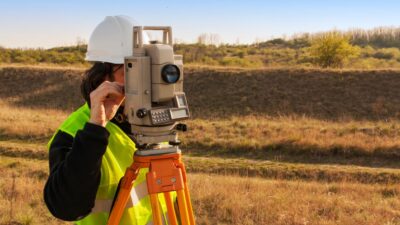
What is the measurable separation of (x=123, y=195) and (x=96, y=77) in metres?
Answer: 0.54

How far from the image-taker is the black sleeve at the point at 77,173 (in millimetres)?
1661

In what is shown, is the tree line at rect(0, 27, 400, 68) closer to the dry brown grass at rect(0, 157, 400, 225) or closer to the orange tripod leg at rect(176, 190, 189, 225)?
the dry brown grass at rect(0, 157, 400, 225)

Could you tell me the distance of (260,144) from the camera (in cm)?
1403

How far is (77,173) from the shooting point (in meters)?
1.66

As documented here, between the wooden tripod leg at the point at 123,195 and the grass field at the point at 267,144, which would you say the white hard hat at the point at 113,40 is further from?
the grass field at the point at 267,144

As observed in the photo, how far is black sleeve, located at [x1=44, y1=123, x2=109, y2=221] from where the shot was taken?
1.66 m

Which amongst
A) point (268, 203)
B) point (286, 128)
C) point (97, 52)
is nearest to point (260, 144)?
point (286, 128)

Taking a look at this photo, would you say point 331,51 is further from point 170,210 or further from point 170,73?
point 170,73

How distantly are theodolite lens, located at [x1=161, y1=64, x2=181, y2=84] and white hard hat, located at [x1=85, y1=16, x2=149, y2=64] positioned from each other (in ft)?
0.93

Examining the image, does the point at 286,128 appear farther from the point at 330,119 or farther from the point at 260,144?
the point at 330,119

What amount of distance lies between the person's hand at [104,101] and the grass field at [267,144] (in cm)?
316

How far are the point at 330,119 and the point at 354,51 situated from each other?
14.7 meters

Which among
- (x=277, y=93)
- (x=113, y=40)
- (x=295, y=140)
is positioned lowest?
(x=295, y=140)

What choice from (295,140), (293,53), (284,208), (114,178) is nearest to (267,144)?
(295,140)
